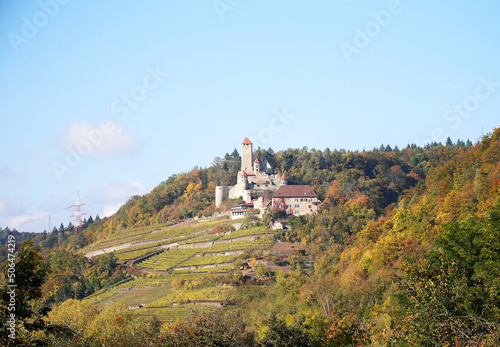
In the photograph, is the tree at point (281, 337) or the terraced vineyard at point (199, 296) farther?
the terraced vineyard at point (199, 296)

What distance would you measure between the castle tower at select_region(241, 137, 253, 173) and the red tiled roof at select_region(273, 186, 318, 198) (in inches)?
530

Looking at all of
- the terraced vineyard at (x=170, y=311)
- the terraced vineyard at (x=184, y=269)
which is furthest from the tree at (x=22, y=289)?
the terraced vineyard at (x=170, y=311)

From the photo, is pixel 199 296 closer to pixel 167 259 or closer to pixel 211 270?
pixel 211 270

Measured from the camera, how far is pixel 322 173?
63.2 metres

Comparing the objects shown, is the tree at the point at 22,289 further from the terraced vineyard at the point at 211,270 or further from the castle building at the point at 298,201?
the castle building at the point at 298,201

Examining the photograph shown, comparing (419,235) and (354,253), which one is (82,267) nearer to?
(354,253)

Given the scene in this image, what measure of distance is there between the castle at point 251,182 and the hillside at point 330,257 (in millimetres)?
1899

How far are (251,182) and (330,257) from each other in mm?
24721

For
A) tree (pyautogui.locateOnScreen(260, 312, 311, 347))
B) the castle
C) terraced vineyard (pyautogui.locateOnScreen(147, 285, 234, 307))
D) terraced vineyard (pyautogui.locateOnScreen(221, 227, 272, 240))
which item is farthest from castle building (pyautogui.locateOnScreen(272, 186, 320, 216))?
tree (pyautogui.locateOnScreen(260, 312, 311, 347))

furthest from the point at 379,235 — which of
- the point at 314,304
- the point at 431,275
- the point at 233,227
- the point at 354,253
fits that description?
the point at 431,275

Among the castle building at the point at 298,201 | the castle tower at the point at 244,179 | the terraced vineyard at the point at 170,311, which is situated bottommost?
the terraced vineyard at the point at 170,311

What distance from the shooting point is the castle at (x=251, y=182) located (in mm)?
62728

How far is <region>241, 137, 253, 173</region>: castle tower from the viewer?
6969 cm

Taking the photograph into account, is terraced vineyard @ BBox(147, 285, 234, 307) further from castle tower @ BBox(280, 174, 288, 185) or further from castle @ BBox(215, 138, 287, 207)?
castle tower @ BBox(280, 174, 288, 185)
